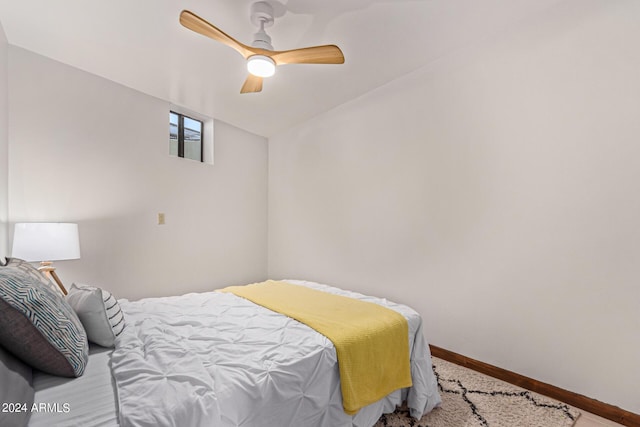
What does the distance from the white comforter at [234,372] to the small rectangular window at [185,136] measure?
214 centimetres

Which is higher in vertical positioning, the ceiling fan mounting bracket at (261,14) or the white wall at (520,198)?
→ the ceiling fan mounting bracket at (261,14)

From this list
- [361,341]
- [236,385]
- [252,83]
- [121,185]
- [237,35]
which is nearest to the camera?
[236,385]

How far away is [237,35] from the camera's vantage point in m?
2.19

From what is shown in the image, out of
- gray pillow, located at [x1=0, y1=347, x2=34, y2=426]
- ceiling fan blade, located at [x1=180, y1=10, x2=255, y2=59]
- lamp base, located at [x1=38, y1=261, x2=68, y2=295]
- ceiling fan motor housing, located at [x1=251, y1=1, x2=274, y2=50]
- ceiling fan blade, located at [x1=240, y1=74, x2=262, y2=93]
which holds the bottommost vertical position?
gray pillow, located at [x1=0, y1=347, x2=34, y2=426]

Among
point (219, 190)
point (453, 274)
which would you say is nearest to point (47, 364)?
point (453, 274)

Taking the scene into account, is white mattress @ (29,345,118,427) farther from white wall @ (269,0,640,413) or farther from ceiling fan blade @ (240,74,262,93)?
white wall @ (269,0,640,413)

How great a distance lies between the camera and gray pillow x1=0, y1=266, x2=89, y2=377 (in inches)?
37.2

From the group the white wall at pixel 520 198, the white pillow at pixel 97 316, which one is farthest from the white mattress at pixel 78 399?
the white wall at pixel 520 198

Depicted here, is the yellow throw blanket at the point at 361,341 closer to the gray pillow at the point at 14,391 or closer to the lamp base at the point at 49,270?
the gray pillow at the point at 14,391

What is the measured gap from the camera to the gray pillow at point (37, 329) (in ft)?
3.10

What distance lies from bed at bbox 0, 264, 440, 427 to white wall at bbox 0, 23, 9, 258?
3.81ft

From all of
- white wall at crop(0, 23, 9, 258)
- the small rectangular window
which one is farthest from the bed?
the small rectangular window

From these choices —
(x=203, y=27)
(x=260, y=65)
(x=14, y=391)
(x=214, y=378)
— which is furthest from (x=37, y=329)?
(x=260, y=65)

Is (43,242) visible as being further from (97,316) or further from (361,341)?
(361,341)
